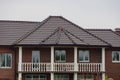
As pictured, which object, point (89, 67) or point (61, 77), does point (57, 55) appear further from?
point (89, 67)

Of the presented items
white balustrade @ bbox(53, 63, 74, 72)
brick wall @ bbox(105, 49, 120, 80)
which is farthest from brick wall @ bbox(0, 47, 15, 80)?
brick wall @ bbox(105, 49, 120, 80)

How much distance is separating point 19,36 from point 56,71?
254 inches

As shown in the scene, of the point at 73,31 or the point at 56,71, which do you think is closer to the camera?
the point at 56,71

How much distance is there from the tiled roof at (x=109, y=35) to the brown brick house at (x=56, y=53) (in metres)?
0.54

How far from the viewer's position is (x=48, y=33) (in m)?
50.2

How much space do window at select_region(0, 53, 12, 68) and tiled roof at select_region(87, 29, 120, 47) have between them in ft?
34.4

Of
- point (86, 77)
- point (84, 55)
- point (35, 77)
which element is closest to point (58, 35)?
point (84, 55)

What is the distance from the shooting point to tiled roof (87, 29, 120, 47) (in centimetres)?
5325

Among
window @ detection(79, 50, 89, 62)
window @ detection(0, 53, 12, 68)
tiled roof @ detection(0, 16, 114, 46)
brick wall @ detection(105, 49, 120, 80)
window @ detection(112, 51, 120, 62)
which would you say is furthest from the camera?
window @ detection(112, 51, 120, 62)

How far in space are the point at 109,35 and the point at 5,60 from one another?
1235 cm

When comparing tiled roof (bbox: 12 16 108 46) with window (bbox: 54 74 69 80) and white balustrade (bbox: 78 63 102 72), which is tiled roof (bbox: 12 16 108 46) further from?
window (bbox: 54 74 69 80)

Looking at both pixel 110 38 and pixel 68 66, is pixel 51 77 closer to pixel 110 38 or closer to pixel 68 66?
pixel 68 66

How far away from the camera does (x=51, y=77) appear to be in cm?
4778

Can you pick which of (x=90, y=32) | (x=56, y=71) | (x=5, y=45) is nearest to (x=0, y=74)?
(x=5, y=45)
